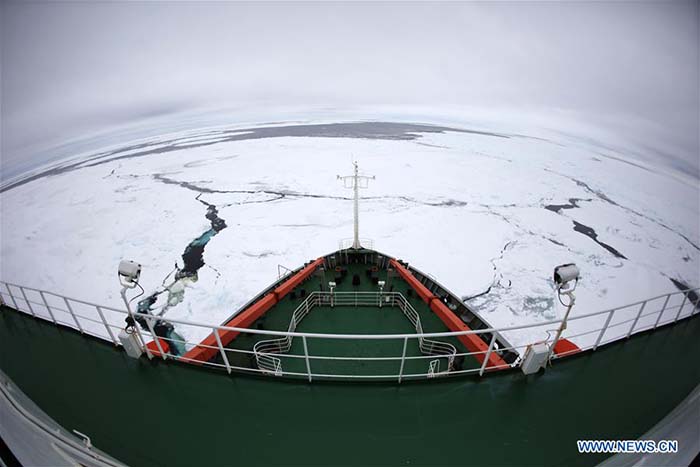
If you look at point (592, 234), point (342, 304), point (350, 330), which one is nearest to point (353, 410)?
point (350, 330)

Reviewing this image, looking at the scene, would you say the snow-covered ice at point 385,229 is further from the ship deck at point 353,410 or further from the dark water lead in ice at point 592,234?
the ship deck at point 353,410

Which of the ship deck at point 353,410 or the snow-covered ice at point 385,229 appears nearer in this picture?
the ship deck at point 353,410

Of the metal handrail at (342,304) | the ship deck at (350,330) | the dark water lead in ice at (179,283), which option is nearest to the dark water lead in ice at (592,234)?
the ship deck at (350,330)

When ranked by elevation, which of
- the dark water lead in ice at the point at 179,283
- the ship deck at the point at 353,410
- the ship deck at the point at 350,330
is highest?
the ship deck at the point at 353,410

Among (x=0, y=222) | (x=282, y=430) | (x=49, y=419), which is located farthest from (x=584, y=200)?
(x=0, y=222)

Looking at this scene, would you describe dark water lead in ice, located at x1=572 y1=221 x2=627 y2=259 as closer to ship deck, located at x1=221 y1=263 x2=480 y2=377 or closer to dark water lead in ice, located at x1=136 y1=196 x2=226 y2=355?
ship deck, located at x1=221 y1=263 x2=480 y2=377

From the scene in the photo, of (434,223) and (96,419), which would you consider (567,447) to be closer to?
(96,419)

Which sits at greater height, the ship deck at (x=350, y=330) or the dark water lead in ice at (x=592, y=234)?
the ship deck at (x=350, y=330)

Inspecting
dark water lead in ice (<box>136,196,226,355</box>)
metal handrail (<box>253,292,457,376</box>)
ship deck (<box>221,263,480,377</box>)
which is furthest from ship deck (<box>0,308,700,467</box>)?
dark water lead in ice (<box>136,196,226,355</box>)
